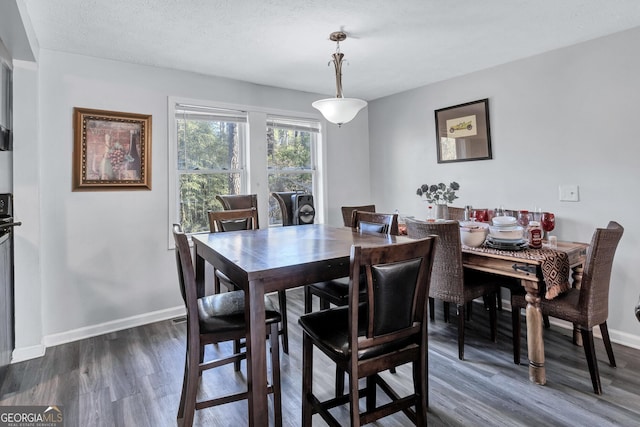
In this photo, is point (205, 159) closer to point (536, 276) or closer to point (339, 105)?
point (339, 105)

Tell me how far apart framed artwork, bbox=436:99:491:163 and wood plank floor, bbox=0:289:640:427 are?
1781 millimetres

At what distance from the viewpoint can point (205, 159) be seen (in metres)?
3.49

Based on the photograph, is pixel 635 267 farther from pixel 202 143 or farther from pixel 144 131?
pixel 144 131

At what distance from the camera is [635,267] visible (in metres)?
2.55

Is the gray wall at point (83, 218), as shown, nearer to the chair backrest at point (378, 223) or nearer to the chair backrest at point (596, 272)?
the chair backrest at point (378, 223)

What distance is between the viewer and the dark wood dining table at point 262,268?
1342 millimetres

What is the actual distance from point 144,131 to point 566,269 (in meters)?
3.40

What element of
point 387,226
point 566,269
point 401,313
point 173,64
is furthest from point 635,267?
point 173,64

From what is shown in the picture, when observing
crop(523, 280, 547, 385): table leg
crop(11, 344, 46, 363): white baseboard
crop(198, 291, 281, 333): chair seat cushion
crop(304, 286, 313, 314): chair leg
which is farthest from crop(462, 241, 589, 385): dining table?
crop(11, 344, 46, 363): white baseboard

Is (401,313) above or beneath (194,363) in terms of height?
above

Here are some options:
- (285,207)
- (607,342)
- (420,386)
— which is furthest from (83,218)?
(607,342)

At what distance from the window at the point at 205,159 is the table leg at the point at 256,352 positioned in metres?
2.28

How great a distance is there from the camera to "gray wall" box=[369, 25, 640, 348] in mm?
2555

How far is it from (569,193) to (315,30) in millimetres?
2425
